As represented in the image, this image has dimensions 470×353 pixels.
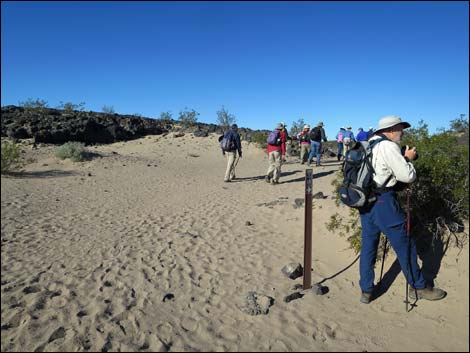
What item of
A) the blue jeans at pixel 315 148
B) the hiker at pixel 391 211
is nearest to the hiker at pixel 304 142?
the blue jeans at pixel 315 148

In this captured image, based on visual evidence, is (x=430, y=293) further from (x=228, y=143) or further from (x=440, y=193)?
(x=228, y=143)

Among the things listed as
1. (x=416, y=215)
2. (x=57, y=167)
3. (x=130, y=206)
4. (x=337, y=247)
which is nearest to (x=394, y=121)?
(x=416, y=215)

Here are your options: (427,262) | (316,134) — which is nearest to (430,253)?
(427,262)

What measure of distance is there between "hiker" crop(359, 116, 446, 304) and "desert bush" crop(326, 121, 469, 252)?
1.20 m

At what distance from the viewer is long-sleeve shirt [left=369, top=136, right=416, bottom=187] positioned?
3.18 m

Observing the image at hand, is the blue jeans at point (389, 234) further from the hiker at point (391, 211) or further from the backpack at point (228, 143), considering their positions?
the backpack at point (228, 143)

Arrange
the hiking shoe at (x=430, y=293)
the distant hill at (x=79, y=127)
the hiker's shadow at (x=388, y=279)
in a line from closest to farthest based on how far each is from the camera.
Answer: the hiking shoe at (x=430, y=293)
the hiker's shadow at (x=388, y=279)
the distant hill at (x=79, y=127)

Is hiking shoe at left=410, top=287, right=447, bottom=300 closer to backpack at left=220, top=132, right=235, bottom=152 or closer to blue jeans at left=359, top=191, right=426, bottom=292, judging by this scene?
blue jeans at left=359, top=191, right=426, bottom=292

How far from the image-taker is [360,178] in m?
3.40

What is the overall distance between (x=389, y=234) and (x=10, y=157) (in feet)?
10.7

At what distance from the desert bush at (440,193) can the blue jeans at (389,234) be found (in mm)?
1228

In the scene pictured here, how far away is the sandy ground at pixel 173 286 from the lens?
118 inches

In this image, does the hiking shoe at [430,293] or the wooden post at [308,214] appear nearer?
the hiking shoe at [430,293]

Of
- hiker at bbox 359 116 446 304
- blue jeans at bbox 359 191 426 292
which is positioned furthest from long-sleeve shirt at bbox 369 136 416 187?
Result: blue jeans at bbox 359 191 426 292
